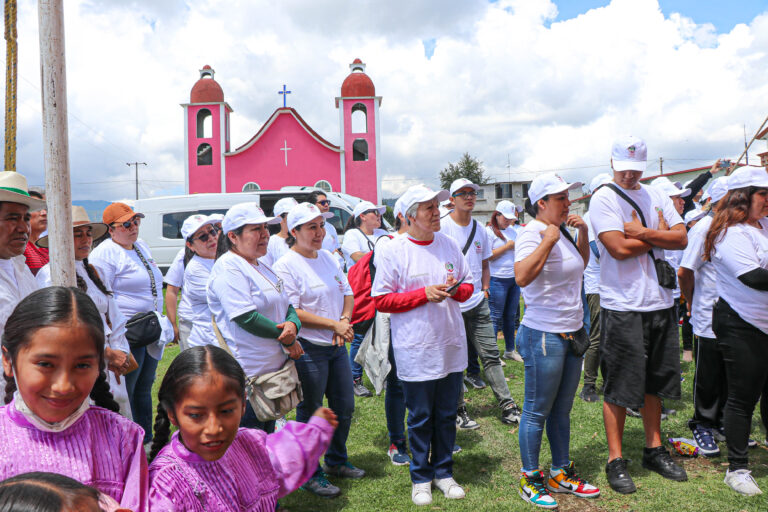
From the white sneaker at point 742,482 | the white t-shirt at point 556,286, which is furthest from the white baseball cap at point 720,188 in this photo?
the white sneaker at point 742,482

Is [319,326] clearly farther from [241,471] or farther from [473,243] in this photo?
[473,243]

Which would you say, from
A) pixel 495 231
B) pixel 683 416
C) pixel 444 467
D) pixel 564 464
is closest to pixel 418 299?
pixel 444 467

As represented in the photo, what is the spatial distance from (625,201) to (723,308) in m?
0.97

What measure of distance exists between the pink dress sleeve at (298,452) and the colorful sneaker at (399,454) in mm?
2550

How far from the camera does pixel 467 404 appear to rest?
583 cm

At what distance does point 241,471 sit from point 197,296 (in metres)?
3.00

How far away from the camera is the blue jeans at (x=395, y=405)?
4.33 m

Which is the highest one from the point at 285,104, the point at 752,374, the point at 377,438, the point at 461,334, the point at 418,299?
the point at 285,104

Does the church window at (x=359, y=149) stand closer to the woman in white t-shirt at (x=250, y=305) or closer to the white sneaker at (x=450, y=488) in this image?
the woman in white t-shirt at (x=250, y=305)

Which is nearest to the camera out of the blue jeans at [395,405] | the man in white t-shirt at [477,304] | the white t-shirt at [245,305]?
the white t-shirt at [245,305]

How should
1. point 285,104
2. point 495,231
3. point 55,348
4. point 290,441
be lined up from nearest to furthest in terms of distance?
point 55,348 < point 290,441 < point 495,231 < point 285,104

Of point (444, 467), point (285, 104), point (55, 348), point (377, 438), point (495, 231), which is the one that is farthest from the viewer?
point (285, 104)

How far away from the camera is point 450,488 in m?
3.78

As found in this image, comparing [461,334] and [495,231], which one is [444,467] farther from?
[495,231]
